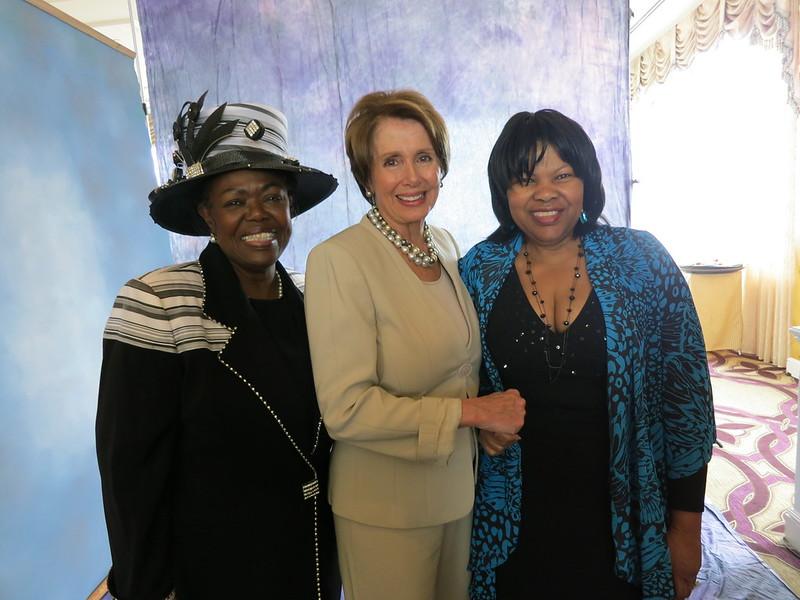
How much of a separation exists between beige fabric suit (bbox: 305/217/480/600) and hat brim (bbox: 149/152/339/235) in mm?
245

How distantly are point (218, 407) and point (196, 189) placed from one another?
541mm

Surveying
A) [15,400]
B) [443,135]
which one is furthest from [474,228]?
[15,400]

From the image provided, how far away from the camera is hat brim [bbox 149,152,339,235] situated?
1.16m

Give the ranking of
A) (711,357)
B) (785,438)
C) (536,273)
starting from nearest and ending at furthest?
(536,273) < (785,438) < (711,357)

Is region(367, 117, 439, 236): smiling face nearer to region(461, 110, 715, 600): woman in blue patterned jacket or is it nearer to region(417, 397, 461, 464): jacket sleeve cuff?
region(461, 110, 715, 600): woman in blue patterned jacket

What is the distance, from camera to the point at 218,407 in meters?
1.08

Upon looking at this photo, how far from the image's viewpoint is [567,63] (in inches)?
93.5

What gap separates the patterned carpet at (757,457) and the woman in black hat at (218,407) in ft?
7.53

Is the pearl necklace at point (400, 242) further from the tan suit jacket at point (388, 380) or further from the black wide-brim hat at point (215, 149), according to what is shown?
the black wide-brim hat at point (215, 149)

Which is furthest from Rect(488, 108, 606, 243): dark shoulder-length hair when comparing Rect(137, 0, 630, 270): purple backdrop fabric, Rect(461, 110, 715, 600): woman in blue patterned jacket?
Rect(137, 0, 630, 270): purple backdrop fabric

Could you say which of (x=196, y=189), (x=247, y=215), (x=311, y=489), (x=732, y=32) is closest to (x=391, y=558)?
(x=311, y=489)

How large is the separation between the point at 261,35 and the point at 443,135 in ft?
5.17

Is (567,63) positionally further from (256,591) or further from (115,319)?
(256,591)

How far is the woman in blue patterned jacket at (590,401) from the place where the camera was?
44.2 inches
